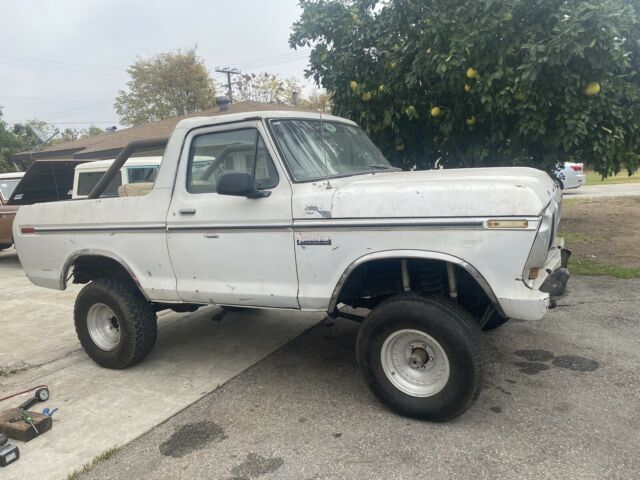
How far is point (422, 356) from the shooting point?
132 inches

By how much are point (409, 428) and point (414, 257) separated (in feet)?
3.67

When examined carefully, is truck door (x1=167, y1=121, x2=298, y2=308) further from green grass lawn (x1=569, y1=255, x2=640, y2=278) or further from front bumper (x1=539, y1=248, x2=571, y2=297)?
green grass lawn (x1=569, y1=255, x2=640, y2=278)

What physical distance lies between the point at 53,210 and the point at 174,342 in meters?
1.75

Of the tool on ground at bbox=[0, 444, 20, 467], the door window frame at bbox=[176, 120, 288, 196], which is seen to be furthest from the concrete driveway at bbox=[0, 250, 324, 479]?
the door window frame at bbox=[176, 120, 288, 196]

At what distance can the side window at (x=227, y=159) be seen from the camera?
3734 millimetres

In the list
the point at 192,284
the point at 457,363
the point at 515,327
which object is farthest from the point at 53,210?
the point at 515,327

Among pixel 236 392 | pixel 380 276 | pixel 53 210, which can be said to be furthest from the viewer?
pixel 53 210

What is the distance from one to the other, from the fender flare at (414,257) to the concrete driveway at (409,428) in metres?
0.80

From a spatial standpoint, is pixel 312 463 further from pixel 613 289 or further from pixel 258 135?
pixel 613 289

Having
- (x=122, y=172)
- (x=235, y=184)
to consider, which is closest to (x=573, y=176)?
(x=122, y=172)

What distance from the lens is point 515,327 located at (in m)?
5.02

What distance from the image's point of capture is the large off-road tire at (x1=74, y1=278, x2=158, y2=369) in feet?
14.4

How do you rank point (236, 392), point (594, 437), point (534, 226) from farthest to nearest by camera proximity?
point (236, 392), point (594, 437), point (534, 226)

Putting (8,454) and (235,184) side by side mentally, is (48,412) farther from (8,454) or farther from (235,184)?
(235,184)
